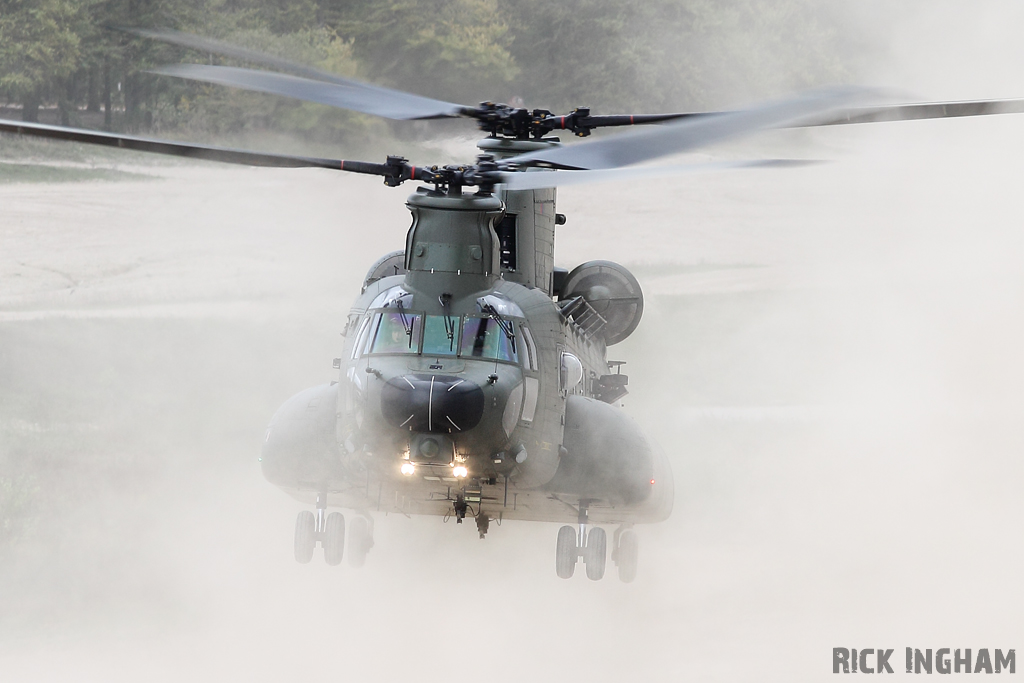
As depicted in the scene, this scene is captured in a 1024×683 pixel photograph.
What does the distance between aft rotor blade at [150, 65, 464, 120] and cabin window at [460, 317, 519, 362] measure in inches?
76.1

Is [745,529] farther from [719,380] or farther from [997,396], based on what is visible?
[997,396]

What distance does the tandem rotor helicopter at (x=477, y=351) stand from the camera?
32.1 feet

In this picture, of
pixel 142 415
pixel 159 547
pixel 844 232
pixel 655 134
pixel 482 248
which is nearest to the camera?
pixel 655 134

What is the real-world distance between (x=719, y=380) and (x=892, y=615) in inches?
258

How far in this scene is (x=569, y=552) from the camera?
13.1m

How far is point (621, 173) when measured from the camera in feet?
30.3

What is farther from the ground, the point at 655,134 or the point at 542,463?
the point at 655,134

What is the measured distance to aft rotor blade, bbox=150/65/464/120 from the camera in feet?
36.0

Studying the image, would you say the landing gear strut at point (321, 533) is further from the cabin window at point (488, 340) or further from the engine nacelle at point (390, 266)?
the cabin window at point (488, 340)

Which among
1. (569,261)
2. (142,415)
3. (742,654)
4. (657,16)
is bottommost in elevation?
(742,654)

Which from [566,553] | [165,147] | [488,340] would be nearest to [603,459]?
[566,553]

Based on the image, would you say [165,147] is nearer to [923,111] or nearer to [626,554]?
[923,111]

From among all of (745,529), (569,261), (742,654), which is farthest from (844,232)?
(742,654)

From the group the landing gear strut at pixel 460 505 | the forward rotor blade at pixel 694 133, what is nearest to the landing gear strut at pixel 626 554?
the landing gear strut at pixel 460 505
